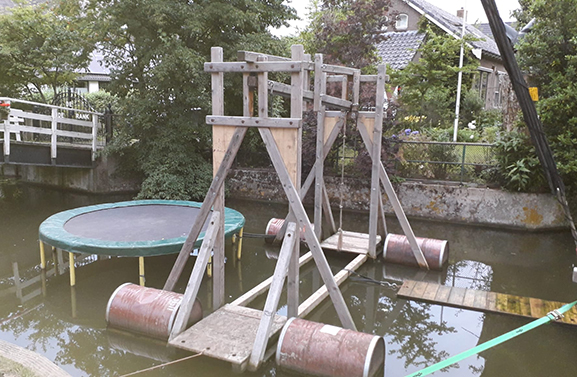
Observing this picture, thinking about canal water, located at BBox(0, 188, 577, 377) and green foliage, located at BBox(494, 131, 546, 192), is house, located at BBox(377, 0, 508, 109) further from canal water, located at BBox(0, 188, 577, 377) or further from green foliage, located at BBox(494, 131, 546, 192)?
canal water, located at BBox(0, 188, 577, 377)

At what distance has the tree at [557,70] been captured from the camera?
8.77 m

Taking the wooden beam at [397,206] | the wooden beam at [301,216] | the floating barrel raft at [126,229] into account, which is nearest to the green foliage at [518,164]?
the wooden beam at [397,206]

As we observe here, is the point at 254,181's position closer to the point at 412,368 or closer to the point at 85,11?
the point at 85,11

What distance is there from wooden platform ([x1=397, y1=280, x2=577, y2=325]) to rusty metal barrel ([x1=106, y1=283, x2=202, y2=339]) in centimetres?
302

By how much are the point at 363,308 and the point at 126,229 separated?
3536 mm

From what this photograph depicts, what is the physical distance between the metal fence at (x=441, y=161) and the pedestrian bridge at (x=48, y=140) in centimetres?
782

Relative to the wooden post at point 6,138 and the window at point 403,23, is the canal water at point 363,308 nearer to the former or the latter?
the wooden post at point 6,138

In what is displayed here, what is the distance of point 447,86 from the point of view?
1756 centimetres

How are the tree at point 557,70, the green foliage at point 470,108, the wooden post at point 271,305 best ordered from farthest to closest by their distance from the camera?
1. the green foliage at point 470,108
2. the tree at point 557,70
3. the wooden post at point 271,305

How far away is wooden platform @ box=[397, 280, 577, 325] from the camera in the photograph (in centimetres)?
545

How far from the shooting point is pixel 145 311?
4.57 m

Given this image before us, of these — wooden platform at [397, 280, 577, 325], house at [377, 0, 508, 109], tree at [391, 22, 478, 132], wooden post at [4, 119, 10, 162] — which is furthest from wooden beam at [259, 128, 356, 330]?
house at [377, 0, 508, 109]

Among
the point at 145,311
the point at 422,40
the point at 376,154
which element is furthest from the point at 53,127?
the point at 422,40

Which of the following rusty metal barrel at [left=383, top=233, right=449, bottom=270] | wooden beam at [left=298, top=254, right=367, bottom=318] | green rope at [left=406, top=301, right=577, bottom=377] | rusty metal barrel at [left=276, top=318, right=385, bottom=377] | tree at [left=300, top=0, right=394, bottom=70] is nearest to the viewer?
rusty metal barrel at [left=276, top=318, right=385, bottom=377]
